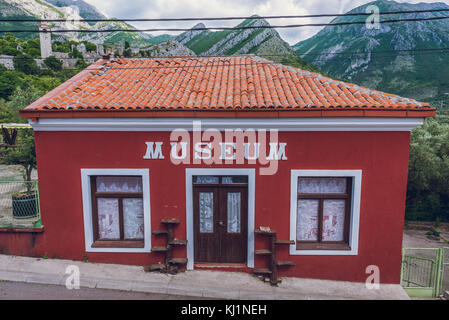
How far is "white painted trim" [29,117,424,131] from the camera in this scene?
6.13 meters

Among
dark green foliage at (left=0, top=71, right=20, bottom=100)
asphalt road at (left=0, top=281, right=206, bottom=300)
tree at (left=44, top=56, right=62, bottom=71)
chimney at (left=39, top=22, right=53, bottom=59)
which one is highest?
chimney at (left=39, top=22, right=53, bottom=59)

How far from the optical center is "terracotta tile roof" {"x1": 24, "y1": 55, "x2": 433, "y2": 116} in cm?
618

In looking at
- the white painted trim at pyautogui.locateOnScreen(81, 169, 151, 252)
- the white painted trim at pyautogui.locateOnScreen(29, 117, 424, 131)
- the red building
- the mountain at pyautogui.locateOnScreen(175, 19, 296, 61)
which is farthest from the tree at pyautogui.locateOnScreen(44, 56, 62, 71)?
the white painted trim at pyautogui.locateOnScreen(81, 169, 151, 252)

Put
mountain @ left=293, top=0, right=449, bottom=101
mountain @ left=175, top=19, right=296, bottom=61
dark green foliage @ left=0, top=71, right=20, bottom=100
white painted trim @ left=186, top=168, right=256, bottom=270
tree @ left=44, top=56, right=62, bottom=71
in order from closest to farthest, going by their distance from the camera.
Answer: white painted trim @ left=186, top=168, right=256, bottom=270 → dark green foliage @ left=0, top=71, right=20, bottom=100 → tree @ left=44, top=56, right=62, bottom=71 → mountain @ left=293, top=0, right=449, bottom=101 → mountain @ left=175, top=19, right=296, bottom=61

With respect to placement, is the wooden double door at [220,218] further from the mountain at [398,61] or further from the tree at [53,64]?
the tree at [53,64]

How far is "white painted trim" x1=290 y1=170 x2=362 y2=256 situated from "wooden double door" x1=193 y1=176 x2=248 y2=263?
1.10m

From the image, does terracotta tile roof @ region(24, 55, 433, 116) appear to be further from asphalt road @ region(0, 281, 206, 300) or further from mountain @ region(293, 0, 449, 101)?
mountain @ region(293, 0, 449, 101)

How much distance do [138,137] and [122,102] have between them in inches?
35.2

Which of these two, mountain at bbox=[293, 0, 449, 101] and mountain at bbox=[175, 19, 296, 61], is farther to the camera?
mountain at bbox=[175, 19, 296, 61]

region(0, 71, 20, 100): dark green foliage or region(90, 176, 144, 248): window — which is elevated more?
region(0, 71, 20, 100): dark green foliage

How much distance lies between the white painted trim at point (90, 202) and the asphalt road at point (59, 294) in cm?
103

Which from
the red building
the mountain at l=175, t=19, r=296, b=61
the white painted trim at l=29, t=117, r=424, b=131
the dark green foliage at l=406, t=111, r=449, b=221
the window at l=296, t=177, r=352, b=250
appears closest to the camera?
the white painted trim at l=29, t=117, r=424, b=131

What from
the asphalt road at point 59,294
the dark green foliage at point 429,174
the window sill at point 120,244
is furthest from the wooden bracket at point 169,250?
the dark green foliage at point 429,174

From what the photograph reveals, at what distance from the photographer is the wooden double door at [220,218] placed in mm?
6762
